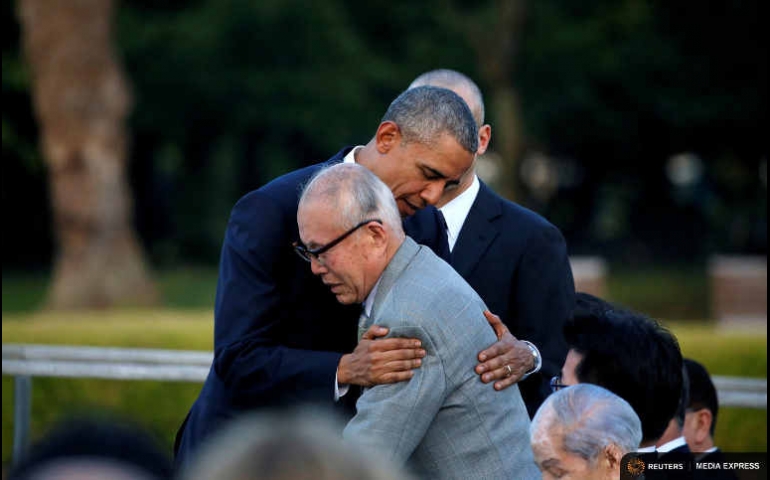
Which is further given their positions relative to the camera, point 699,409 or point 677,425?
point 699,409

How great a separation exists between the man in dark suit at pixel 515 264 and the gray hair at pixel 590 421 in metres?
1.10

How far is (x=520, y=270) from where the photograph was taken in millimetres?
4156

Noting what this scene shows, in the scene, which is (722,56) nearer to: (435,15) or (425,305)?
(435,15)

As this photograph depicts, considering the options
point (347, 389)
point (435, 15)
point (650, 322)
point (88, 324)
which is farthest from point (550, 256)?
point (435, 15)

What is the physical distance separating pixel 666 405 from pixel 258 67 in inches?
1065

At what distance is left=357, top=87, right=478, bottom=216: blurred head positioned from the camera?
3354mm

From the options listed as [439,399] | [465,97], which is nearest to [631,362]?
[439,399]

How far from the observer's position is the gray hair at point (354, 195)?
9.62ft

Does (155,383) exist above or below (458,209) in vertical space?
below

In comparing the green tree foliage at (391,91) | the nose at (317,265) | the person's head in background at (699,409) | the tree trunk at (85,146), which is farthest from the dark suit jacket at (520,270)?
the green tree foliage at (391,91)

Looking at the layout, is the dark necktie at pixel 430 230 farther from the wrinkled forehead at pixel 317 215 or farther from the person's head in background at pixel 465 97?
the wrinkled forehead at pixel 317 215

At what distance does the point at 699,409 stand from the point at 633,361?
Result: 1249 millimetres

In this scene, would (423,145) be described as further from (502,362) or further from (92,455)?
(92,455)

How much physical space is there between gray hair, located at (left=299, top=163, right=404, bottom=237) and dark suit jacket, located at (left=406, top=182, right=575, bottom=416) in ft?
3.11
